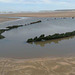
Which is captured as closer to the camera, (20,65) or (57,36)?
(20,65)

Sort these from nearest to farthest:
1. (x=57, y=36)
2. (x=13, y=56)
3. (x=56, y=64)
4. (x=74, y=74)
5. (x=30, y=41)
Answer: (x=74, y=74) < (x=56, y=64) < (x=13, y=56) < (x=30, y=41) < (x=57, y=36)

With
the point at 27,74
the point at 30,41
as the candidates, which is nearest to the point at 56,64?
the point at 27,74

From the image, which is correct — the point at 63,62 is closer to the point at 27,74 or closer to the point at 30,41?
the point at 27,74

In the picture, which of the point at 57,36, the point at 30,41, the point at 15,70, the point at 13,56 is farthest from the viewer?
the point at 57,36

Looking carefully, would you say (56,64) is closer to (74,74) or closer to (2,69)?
(74,74)

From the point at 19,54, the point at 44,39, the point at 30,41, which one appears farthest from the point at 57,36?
the point at 19,54

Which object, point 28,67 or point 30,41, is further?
point 30,41
